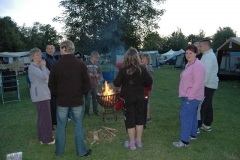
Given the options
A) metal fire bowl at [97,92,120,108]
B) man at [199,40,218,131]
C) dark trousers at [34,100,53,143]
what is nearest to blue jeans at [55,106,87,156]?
dark trousers at [34,100,53,143]

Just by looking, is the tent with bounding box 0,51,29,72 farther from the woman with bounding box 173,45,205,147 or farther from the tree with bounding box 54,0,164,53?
the woman with bounding box 173,45,205,147

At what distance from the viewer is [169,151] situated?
12.7ft

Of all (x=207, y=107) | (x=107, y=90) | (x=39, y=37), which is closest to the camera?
(x=207, y=107)

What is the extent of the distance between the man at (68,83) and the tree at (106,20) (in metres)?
19.5

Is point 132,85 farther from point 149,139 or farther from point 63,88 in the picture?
point 149,139

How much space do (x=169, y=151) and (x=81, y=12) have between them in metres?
21.3

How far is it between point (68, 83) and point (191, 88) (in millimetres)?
2064

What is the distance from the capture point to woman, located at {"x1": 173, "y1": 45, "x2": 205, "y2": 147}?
12.0ft

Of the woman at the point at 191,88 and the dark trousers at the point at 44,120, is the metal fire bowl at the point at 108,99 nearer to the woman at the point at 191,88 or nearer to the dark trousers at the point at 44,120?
the dark trousers at the point at 44,120

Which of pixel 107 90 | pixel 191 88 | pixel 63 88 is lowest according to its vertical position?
pixel 107 90

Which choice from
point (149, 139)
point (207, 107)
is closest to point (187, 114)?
point (149, 139)

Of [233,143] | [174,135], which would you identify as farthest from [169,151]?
[233,143]

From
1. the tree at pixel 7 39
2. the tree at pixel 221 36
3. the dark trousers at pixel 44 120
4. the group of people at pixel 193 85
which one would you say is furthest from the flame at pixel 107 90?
the tree at pixel 7 39

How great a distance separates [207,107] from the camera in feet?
15.8
